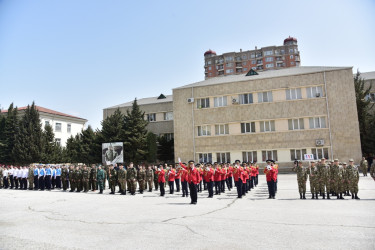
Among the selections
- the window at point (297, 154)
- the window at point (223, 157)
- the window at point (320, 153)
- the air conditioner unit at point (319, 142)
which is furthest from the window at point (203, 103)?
the window at point (320, 153)

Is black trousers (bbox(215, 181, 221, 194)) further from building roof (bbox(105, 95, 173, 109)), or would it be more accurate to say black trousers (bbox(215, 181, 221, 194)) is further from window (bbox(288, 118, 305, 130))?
building roof (bbox(105, 95, 173, 109))

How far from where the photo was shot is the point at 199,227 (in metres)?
7.49

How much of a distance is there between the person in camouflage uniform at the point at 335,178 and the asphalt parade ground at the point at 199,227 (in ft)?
5.21

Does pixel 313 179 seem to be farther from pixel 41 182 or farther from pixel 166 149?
pixel 166 149

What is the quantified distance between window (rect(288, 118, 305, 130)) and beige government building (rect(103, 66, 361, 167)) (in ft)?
0.10

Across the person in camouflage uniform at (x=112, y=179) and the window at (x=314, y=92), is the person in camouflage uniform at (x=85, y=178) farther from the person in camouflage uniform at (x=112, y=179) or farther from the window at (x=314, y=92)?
the window at (x=314, y=92)

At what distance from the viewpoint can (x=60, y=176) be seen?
74.1 ft

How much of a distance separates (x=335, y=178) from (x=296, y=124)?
20.3m

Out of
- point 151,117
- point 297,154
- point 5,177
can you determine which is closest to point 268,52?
point 151,117

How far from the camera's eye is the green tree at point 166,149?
39.3 meters

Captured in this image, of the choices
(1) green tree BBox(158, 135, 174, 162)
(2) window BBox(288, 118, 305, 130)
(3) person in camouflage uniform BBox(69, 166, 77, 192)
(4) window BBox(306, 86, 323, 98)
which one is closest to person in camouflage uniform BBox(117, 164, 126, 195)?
(3) person in camouflage uniform BBox(69, 166, 77, 192)

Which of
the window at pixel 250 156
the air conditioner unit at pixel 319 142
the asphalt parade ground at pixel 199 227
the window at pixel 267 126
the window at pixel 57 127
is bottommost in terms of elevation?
the asphalt parade ground at pixel 199 227

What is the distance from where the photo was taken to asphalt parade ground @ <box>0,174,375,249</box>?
19.9 feet

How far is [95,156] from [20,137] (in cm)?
1044
